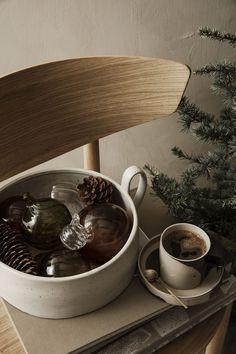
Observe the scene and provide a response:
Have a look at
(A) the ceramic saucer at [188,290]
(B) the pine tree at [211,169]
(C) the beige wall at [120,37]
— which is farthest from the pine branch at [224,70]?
(A) the ceramic saucer at [188,290]

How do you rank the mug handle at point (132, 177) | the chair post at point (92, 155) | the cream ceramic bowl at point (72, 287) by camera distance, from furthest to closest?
1. the chair post at point (92, 155)
2. the mug handle at point (132, 177)
3. the cream ceramic bowl at point (72, 287)

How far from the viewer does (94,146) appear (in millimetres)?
736

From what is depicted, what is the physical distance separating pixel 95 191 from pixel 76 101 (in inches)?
5.2

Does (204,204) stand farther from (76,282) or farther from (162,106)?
(76,282)

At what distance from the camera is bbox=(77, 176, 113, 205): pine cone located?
620 mm

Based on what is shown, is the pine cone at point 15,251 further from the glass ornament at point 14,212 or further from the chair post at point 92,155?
the chair post at point 92,155

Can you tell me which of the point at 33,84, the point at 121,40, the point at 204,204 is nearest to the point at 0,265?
the point at 33,84

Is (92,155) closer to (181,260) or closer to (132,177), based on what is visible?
(132,177)

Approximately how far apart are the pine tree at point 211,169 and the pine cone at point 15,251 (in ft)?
0.86

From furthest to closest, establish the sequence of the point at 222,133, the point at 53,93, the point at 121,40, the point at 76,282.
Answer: the point at 121,40, the point at 222,133, the point at 53,93, the point at 76,282

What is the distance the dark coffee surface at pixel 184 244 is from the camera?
0.58 metres

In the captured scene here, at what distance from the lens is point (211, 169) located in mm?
766

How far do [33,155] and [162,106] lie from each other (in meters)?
0.20

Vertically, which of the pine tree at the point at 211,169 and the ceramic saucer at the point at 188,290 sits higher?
the pine tree at the point at 211,169
